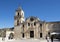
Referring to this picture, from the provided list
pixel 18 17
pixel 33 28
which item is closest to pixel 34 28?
pixel 33 28

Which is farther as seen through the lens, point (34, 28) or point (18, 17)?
point (18, 17)

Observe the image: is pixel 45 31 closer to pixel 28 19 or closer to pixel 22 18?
pixel 28 19

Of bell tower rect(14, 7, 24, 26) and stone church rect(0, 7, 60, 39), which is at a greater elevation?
bell tower rect(14, 7, 24, 26)

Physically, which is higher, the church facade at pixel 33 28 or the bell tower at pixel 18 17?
the bell tower at pixel 18 17

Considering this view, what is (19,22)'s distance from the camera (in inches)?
1950

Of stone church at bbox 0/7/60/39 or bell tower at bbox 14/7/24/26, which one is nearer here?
stone church at bbox 0/7/60/39

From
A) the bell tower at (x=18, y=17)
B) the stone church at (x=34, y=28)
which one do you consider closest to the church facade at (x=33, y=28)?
the stone church at (x=34, y=28)

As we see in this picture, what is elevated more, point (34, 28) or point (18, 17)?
point (18, 17)

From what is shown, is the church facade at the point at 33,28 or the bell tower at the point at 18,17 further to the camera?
the bell tower at the point at 18,17

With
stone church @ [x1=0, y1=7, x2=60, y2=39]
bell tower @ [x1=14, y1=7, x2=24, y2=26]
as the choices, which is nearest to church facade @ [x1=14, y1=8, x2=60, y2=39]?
stone church @ [x1=0, y1=7, x2=60, y2=39]

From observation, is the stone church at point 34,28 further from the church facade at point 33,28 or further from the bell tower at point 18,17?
the bell tower at point 18,17

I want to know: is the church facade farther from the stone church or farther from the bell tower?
the bell tower

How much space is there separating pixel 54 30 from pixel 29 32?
730 cm

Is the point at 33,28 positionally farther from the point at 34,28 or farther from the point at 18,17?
the point at 18,17
